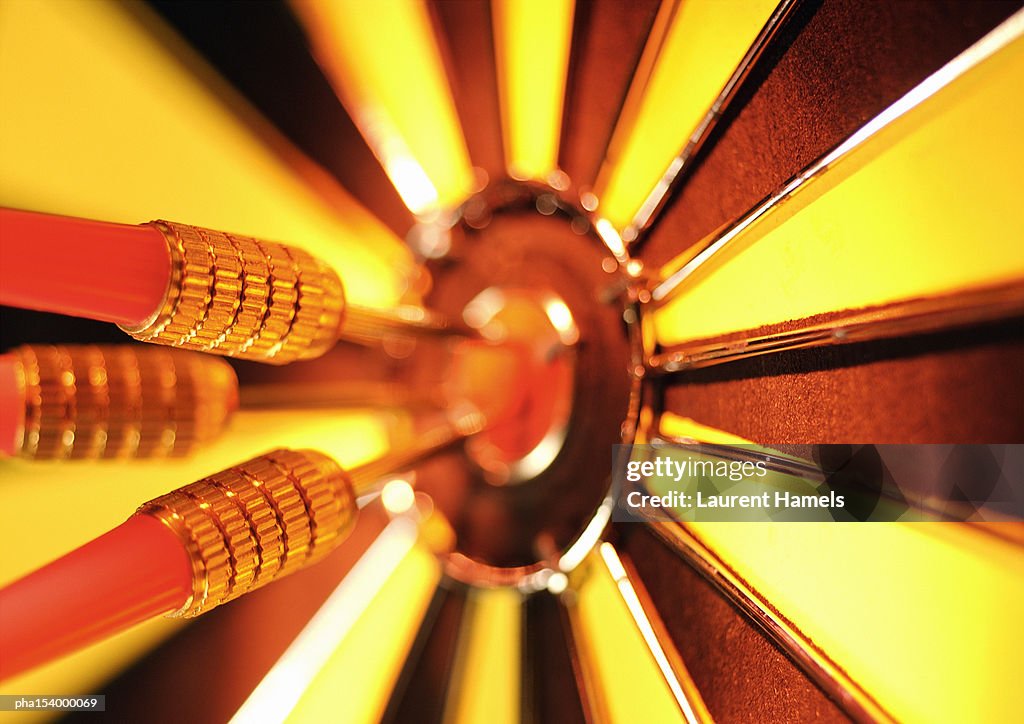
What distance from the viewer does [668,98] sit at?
46 centimetres

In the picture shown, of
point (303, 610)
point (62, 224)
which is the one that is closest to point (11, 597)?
point (62, 224)

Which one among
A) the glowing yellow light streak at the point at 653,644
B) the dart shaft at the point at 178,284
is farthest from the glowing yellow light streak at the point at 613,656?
the dart shaft at the point at 178,284

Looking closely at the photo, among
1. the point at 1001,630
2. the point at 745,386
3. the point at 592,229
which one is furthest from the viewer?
the point at 592,229

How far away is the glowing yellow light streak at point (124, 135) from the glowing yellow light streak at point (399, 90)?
0.21 feet

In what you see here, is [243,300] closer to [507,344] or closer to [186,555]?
[186,555]

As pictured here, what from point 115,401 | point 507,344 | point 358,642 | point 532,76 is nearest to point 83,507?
point 115,401

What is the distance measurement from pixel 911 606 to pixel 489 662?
30 cm

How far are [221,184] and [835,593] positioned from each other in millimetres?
449

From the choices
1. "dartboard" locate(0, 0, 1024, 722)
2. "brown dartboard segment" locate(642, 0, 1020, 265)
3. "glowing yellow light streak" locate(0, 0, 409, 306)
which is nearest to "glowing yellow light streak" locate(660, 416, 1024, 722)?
"dartboard" locate(0, 0, 1024, 722)

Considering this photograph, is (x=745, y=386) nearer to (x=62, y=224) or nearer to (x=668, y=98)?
(x=668, y=98)

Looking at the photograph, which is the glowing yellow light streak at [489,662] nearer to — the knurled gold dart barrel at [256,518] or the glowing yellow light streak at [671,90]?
the knurled gold dart barrel at [256,518]

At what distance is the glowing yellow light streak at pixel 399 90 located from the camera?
0.55 m

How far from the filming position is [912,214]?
311 mm

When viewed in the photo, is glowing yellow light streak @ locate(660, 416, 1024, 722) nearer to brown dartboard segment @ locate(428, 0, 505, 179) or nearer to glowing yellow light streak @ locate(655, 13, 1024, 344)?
glowing yellow light streak @ locate(655, 13, 1024, 344)
